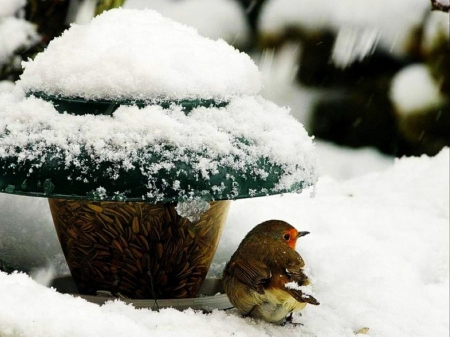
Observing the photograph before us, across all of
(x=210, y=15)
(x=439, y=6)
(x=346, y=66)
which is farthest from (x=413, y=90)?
(x=439, y=6)

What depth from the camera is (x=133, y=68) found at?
171 cm

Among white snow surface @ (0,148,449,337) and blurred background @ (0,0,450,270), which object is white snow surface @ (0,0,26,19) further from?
white snow surface @ (0,148,449,337)

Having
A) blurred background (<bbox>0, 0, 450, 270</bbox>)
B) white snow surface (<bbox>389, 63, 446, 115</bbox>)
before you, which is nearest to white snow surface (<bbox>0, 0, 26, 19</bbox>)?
blurred background (<bbox>0, 0, 450, 270</bbox>)

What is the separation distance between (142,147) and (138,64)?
0.25 m

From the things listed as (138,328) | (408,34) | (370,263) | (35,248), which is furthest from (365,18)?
(138,328)

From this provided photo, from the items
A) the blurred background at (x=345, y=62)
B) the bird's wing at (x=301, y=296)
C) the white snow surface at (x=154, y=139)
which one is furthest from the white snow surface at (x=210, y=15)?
the bird's wing at (x=301, y=296)

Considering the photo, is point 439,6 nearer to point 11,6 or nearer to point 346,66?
point 11,6

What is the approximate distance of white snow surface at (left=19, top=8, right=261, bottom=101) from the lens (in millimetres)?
1697

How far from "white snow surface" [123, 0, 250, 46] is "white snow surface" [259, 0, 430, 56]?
0.13 m

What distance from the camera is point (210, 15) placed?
3.85 meters

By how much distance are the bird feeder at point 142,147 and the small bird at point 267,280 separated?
16 centimetres

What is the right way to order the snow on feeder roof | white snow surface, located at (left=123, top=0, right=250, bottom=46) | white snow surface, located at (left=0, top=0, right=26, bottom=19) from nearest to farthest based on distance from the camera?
the snow on feeder roof, white snow surface, located at (left=0, top=0, right=26, bottom=19), white snow surface, located at (left=123, top=0, right=250, bottom=46)

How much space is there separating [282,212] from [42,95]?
1239mm

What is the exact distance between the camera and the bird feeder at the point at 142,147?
1553 mm
